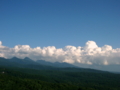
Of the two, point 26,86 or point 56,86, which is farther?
point 56,86

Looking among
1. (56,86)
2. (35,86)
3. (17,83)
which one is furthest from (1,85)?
(56,86)

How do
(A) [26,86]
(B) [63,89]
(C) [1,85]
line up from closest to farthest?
1. (C) [1,85]
2. (A) [26,86]
3. (B) [63,89]

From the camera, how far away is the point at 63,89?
191 m

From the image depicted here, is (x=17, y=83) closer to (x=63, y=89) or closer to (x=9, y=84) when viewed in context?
(x=9, y=84)

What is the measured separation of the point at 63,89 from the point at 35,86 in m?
40.0

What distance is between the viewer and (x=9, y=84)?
168m

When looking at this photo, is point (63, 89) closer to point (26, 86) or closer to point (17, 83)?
point (26, 86)

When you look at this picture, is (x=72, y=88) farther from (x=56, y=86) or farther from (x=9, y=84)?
(x=9, y=84)

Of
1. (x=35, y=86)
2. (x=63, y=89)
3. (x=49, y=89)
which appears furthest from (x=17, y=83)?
(x=63, y=89)

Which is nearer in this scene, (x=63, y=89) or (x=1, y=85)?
(x=1, y=85)

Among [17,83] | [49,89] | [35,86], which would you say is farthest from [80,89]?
[17,83]

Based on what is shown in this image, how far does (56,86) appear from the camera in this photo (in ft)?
642

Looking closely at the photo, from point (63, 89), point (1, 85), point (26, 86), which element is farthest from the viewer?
point (63, 89)

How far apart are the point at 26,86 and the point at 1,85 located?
98.7 feet
